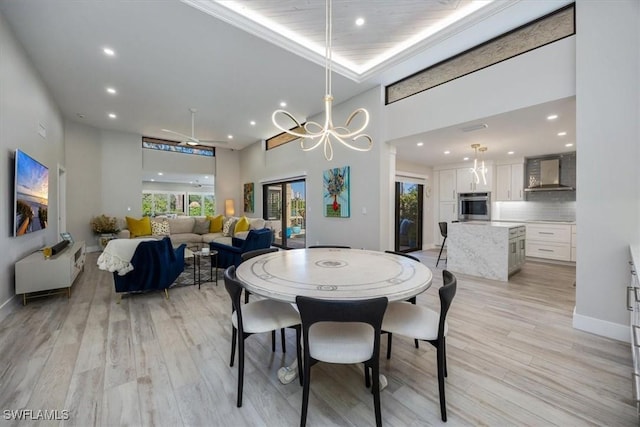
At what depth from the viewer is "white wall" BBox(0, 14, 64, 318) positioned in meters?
2.69

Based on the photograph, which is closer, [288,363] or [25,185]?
[288,363]

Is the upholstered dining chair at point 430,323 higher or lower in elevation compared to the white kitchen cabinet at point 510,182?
lower

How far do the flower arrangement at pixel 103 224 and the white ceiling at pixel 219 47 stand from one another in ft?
8.59

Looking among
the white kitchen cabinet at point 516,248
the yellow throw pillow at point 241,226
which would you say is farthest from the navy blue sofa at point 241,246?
the white kitchen cabinet at point 516,248

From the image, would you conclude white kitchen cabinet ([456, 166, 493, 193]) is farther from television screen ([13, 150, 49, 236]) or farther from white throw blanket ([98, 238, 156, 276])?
television screen ([13, 150, 49, 236])

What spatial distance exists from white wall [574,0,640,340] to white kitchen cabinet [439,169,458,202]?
4.58 meters

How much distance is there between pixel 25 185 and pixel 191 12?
282 centimetres

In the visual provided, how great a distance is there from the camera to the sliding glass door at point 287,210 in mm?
6804

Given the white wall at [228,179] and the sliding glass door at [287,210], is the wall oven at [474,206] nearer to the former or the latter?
the sliding glass door at [287,210]

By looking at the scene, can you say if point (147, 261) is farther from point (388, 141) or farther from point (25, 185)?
point (388, 141)

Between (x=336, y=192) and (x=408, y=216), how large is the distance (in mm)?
2667

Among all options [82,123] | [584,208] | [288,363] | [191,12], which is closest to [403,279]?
[288,363]

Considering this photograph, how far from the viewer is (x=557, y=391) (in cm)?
167

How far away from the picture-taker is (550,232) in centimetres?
554
